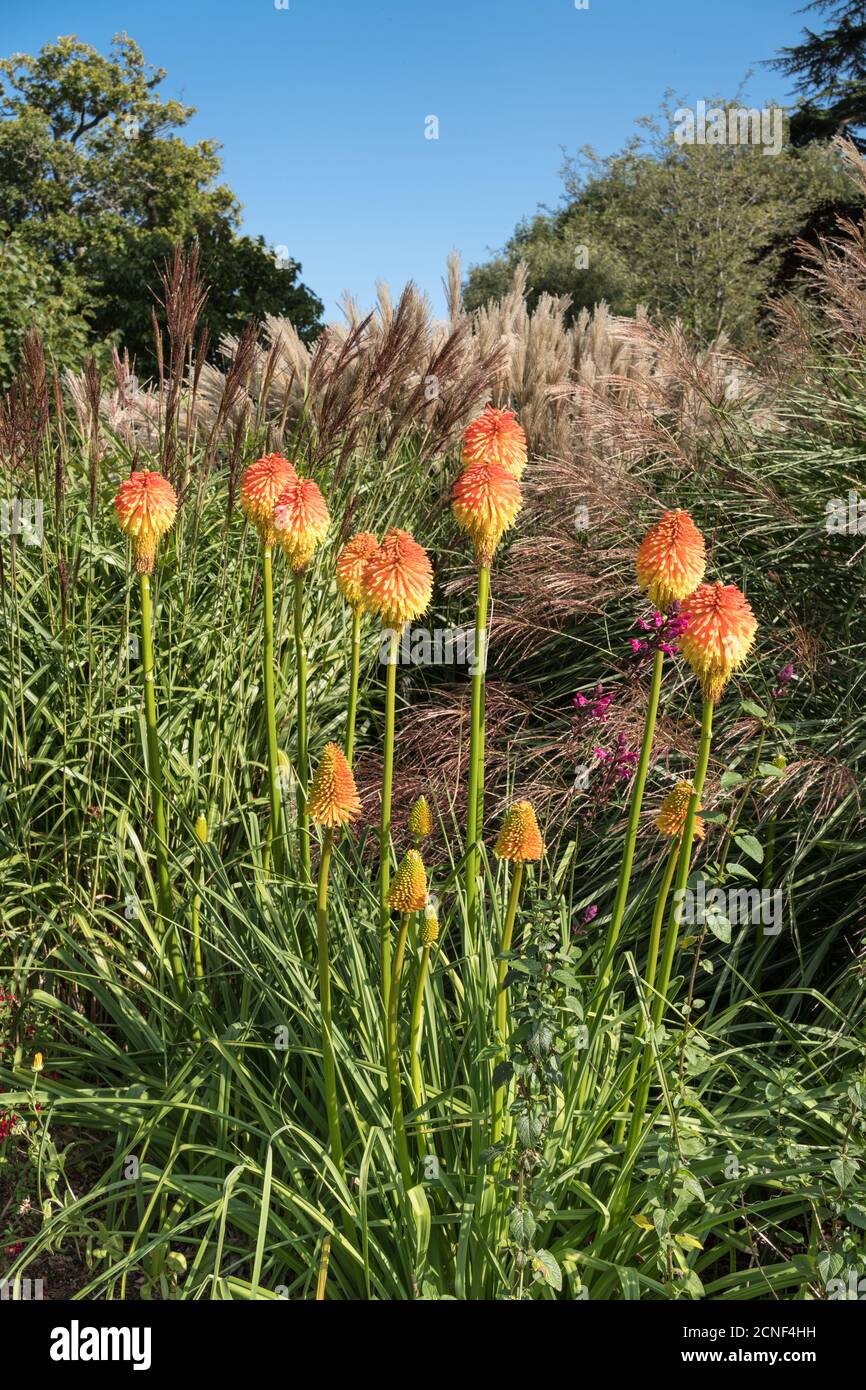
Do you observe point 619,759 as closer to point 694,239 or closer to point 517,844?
point 517,844

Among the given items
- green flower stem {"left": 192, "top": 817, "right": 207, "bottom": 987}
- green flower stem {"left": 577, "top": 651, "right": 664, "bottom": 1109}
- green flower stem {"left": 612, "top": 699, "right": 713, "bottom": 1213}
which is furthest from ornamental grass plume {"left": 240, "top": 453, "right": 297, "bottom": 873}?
green flower stem {"left": 612, "top": 699, "right": 713, "bottom": 1213}

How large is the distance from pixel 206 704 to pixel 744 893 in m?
1.72

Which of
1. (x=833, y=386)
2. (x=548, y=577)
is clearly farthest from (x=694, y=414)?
(x=548, y=577)

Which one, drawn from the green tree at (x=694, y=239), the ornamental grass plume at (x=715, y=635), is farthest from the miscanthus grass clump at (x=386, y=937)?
the green tree at (x=694, y=239)

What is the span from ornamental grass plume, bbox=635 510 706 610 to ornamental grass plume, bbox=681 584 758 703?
4 centimetres

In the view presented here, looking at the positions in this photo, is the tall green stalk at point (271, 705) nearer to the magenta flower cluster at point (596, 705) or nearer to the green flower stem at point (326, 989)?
the green flower stem at point (326, 989)

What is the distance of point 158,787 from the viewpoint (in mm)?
2594

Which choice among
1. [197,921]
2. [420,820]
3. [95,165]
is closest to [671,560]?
[420,820]

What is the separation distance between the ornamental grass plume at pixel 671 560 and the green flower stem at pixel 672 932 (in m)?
0.21

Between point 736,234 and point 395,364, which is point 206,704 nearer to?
point 395,364

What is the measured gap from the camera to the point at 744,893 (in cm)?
311

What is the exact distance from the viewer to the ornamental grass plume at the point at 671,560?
1.94 metres

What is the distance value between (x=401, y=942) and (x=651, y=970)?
47 centimetres
